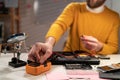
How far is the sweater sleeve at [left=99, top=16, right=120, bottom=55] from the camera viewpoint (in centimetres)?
143

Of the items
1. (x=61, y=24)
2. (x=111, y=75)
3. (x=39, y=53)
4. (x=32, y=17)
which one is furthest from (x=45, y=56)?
(x=32, y=17)

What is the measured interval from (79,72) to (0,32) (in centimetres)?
214

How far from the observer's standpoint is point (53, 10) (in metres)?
3.08

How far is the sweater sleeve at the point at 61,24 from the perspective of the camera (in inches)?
54.6

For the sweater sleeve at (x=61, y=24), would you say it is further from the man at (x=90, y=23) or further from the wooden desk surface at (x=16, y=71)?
the wooden desk surface at (x=16, y=71)

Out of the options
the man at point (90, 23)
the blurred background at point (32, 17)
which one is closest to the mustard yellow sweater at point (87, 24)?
the man at point (90, 23)

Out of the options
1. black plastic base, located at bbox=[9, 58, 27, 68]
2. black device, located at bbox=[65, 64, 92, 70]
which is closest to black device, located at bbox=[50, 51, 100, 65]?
black device, located at bbox=[65, 64, 92, 70]

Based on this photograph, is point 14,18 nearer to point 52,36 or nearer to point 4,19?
point 4,19

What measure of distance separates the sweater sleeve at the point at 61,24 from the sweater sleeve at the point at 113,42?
11.8 inches

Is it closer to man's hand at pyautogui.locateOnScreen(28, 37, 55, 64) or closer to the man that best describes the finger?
man's hand at pyautogui.locateOnScreen(28, 37, 55, 64)

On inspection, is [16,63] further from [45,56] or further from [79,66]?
[79,66]

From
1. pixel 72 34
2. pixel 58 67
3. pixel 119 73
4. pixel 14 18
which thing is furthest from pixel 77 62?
pixel 14 18

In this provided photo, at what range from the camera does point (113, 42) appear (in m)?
1.56

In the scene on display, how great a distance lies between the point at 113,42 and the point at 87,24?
229 mm
